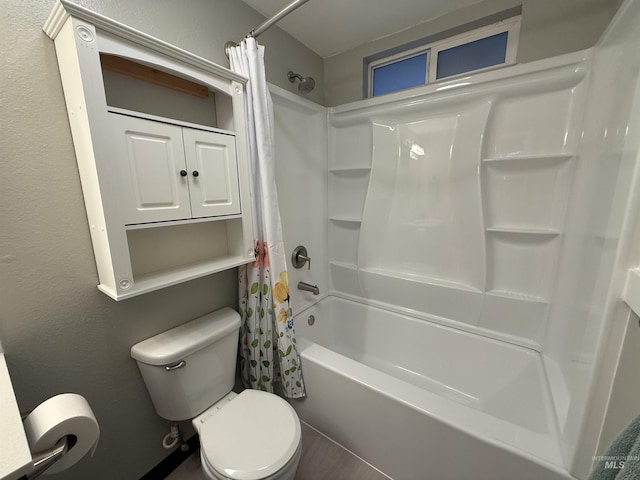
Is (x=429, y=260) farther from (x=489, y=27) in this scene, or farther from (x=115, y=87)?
(x=115, y=87)

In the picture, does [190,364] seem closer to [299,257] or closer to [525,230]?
[299,257]

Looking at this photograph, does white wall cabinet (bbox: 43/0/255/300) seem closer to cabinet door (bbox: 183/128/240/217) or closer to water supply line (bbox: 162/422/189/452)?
cabinet door (bbox: 183/128/240/217)

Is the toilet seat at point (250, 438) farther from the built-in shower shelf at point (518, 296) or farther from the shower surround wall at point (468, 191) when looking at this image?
the built-in shower shelf at point (518, 296)

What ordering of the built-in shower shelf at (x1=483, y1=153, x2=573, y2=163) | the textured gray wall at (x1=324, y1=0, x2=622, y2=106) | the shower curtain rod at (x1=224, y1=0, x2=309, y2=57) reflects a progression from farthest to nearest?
the built-in shower shelf at (x1=483, y1=153, x2=573, y2=163), the textured gray wall at (x1=324, y1=0, x2=622, y2=106), the shower curtain rod at (x1=224, y1=0, x2=309, y2=57)

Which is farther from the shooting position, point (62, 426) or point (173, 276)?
point (173, 276)

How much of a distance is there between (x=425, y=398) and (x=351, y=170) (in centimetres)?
148

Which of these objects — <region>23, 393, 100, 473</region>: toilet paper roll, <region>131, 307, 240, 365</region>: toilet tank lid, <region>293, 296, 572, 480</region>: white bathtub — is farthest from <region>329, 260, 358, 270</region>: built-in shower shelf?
<region>23, 393, 100, 473</region>: toilet paper roll

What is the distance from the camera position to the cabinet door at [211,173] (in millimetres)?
1022

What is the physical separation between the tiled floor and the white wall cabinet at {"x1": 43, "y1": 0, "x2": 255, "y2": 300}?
103 centimetres

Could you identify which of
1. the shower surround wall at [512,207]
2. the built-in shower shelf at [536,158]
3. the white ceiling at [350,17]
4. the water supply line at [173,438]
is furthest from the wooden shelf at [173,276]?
the built-in shower shelf at [536,158]

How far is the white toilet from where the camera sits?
0.89m

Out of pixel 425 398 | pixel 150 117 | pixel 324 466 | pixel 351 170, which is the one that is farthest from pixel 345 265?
pixel 150 117

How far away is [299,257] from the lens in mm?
1818

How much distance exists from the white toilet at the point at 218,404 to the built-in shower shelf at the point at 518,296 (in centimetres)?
131
